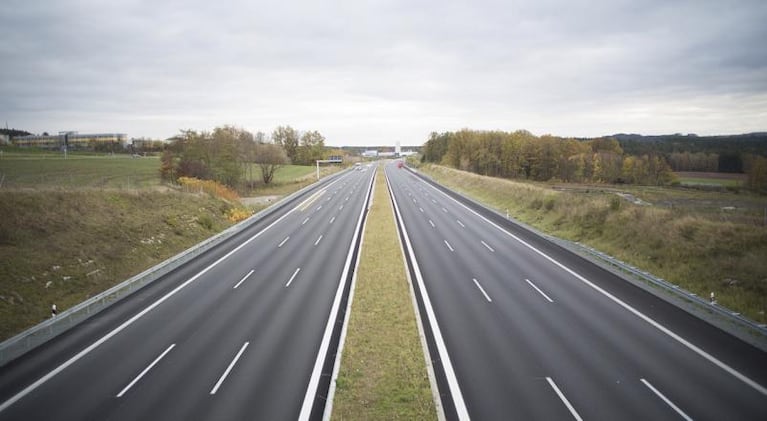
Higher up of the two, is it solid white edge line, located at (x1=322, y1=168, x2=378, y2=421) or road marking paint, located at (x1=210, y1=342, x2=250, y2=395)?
solid white edge line, located at (x1=322, y1=168, x2=378, y2=421)

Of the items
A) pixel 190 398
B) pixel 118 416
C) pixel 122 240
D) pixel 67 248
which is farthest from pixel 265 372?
pixel 122 240

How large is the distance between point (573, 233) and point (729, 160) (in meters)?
121

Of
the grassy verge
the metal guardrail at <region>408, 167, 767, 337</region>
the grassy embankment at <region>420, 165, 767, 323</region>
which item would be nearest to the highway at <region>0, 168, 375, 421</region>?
the grassy verge

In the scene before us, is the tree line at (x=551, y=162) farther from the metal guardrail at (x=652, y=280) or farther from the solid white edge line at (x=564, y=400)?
the solid white edge line at (x=564, y=400)

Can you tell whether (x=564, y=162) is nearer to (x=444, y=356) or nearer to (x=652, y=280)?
(x=652, y=280)

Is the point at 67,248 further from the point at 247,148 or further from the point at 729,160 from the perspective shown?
the point at 729,160

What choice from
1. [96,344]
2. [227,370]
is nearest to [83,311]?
[96,344]

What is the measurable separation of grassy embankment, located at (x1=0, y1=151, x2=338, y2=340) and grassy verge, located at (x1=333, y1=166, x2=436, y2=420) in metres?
11.7

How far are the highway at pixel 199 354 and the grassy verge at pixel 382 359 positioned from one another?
717mm

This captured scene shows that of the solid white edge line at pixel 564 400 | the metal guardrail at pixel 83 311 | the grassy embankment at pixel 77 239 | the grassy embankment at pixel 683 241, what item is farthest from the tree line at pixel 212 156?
the solid white edge line at pixel 564 400

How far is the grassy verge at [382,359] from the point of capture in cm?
953

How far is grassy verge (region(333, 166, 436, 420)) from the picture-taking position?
953 centimetres

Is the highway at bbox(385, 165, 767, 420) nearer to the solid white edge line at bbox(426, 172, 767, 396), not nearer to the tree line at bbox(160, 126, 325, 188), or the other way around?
the solid white edge line at bbox(426, 172, 767, 396)

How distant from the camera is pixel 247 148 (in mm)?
68500
